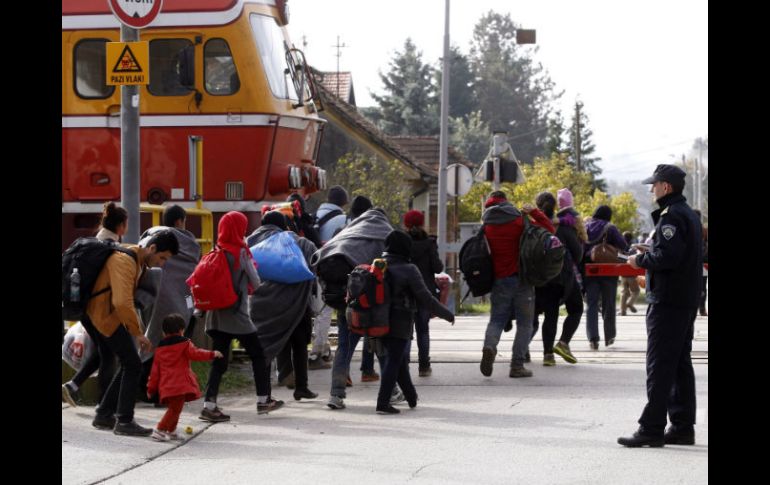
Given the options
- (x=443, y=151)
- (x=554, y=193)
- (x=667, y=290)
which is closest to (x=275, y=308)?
(x=667, y=290)

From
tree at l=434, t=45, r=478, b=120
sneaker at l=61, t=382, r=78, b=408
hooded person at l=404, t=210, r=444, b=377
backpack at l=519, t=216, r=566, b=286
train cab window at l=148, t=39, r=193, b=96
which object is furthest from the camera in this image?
tree at l=434, t=45, r=478, b=120

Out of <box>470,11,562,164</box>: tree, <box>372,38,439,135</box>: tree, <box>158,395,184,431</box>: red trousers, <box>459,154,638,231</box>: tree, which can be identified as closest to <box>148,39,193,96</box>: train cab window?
<box>158,395,184,431</box>: red trousers

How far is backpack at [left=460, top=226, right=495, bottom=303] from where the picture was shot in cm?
1291

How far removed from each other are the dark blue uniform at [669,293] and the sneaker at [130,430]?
3.39 m

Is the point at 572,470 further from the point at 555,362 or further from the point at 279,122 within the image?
the point at 279,122

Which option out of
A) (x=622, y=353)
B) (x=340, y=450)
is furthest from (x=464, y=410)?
(x=622, y=353)

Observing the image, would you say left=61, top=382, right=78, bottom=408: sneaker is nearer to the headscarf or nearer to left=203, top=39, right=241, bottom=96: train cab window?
the headscarf

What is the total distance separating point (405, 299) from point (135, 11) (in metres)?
3.21

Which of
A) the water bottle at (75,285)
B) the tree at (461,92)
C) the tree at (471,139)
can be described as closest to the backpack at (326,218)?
the water bottle at (75,285)

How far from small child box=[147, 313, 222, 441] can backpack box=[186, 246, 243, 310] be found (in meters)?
0.77

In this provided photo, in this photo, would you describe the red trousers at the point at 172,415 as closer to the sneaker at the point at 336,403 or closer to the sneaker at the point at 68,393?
the sneaker at the point at 68,393

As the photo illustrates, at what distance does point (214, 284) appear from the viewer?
10523mm
